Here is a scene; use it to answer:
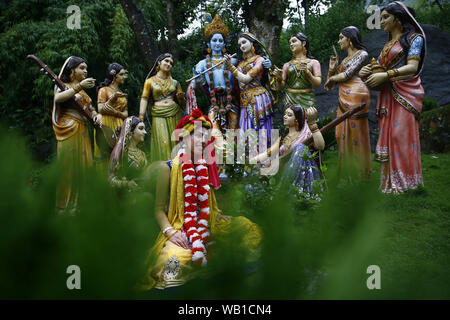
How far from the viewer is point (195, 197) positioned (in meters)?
2.96

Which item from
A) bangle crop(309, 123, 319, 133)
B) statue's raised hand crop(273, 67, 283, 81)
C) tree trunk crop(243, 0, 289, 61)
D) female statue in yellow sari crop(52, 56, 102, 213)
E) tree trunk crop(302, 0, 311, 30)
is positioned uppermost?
tree trunk crop(302, 0, 311, 30)

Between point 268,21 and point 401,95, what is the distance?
337 centimetres

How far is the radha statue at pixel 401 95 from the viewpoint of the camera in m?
5.04

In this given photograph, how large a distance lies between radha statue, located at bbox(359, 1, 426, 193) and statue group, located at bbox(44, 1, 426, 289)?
0.01 meters

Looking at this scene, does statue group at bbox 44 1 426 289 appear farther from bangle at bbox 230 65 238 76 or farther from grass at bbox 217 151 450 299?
grass at bbox 217 151 450 299

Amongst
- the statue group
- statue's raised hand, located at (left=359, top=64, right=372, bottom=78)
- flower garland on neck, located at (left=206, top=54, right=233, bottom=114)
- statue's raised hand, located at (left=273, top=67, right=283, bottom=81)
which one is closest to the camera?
the statue group

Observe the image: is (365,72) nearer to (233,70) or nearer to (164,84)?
(233,70)

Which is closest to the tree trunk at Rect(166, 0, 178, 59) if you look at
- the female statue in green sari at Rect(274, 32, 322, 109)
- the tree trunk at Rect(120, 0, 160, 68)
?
the tree trunk at Rect(120, 0, 160, 68)

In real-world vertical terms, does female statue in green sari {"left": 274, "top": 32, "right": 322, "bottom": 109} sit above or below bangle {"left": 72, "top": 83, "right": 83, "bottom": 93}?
above

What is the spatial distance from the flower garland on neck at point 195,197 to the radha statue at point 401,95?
295 centimetres

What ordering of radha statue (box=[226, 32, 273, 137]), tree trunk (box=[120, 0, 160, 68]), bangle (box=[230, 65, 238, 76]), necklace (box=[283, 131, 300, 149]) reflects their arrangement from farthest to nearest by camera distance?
tree trunk (box=[120, 0, 160, 68])
radha statue (box=[226, 32, 273, 137])
bangle (box=[230, 65, 238, 76])
necklace (box=[283, 131, 300, 149])

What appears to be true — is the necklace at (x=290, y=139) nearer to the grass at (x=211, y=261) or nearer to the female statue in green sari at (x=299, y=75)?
the female statue in green sari at (x=299, y=75)

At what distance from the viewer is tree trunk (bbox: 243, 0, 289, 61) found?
7.60 metres

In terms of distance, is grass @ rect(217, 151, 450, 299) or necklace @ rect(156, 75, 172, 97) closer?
grass @ rect(217, 151, 450, 299)
